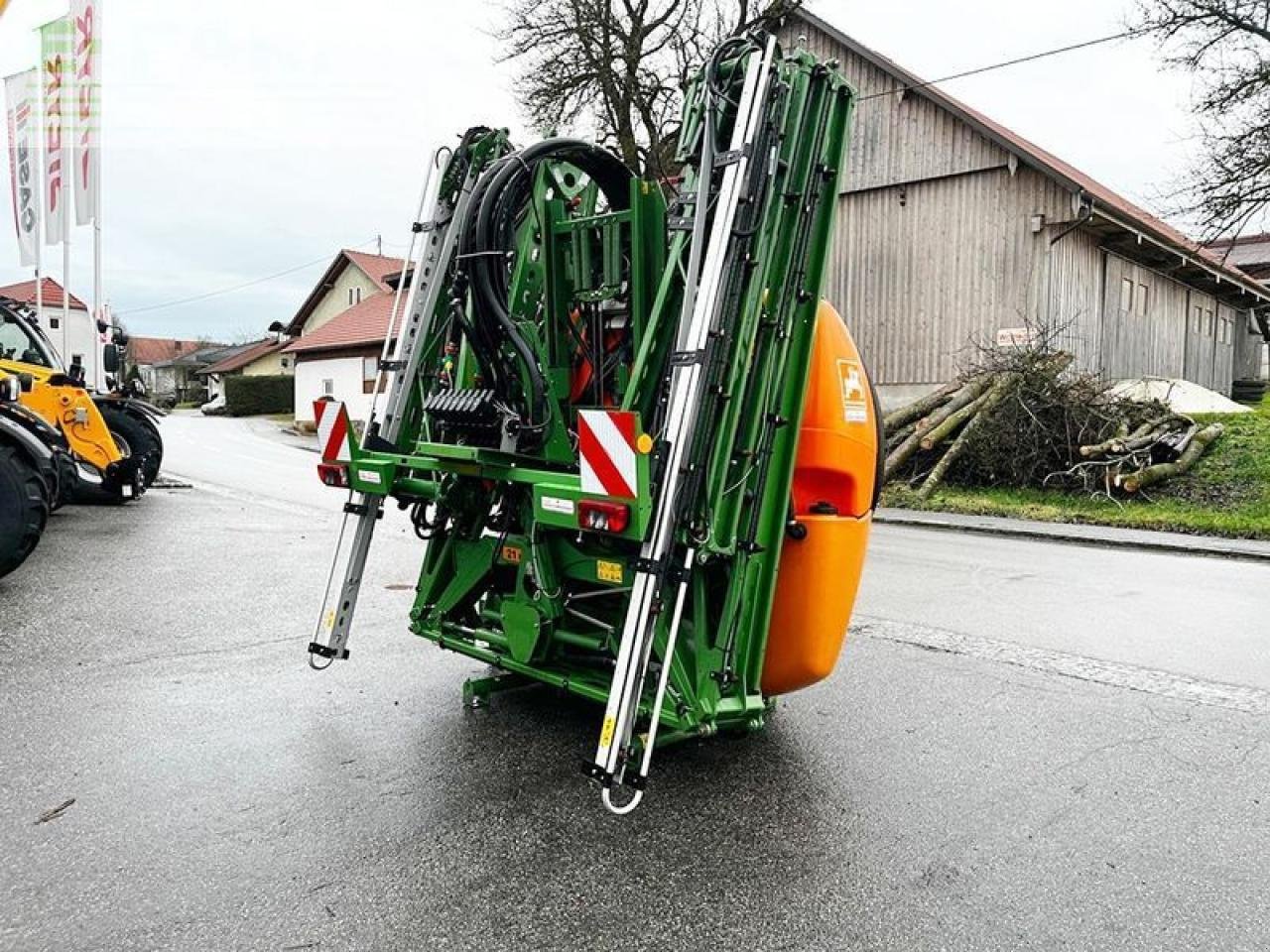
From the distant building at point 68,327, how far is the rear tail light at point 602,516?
34.1 feet

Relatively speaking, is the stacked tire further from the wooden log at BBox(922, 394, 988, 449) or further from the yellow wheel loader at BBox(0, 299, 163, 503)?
the wooden log at BBox(922, 394, 988, 449)

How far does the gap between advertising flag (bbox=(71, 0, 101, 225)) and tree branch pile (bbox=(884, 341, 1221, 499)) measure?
45.2 ft

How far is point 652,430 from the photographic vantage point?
3.72 metres

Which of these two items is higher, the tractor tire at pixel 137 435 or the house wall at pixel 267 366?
the house wall at pixel 267 366

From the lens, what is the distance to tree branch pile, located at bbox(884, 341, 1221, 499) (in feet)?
47.4

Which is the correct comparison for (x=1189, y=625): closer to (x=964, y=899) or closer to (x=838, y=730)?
(x=838, y=730)

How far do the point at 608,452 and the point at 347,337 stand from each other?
A: 35.7 metres

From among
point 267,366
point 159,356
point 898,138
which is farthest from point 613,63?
point 159,356

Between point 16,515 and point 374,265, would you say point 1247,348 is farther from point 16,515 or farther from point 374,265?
point 374,265

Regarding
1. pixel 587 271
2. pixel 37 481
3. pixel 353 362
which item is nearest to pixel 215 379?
pixel 353 362

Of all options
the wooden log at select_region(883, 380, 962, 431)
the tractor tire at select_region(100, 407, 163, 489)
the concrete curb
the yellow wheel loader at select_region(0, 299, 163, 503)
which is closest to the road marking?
the concrete curb

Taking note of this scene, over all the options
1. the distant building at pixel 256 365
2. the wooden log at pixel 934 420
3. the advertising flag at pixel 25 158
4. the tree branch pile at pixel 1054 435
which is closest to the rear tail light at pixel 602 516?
the tree branch pile at pixel 1054 435

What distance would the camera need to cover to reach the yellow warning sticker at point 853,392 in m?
3.79

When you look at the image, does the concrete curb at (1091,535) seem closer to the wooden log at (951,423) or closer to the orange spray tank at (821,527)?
the wooden log at (951,423)
